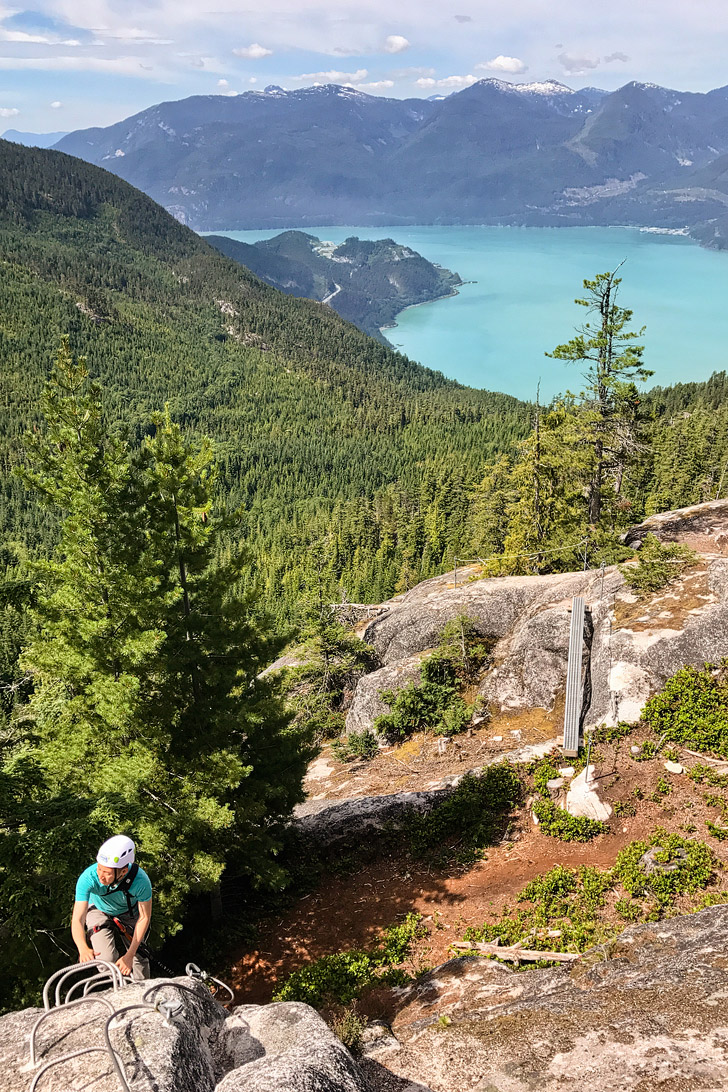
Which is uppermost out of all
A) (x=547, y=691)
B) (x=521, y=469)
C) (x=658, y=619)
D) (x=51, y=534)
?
(x=521, y=469)

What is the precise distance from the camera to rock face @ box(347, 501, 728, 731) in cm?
1541

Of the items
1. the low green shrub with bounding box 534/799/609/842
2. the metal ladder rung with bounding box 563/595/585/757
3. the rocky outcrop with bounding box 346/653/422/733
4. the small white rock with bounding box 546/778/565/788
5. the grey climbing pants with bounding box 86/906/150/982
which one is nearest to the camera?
the grey climbing pants with bounding box 86/906/150/982

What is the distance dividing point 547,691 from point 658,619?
378cm

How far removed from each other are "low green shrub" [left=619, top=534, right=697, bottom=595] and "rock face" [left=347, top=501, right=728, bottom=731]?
27 centimetres

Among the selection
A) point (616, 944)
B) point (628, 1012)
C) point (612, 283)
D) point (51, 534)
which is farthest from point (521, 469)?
point (51, 534)

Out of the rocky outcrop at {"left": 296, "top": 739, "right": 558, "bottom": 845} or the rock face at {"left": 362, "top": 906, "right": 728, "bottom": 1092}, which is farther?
the rocky outcrop at {"left": 296, "top": 739, "right": 558, "bottom": 845}

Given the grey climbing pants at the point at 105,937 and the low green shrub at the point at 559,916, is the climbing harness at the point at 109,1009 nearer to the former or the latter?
the grey climbing pants at the point at 105,937

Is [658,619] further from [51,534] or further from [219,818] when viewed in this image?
[51,534]

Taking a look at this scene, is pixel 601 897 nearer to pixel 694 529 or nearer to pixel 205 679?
pixel 205 679

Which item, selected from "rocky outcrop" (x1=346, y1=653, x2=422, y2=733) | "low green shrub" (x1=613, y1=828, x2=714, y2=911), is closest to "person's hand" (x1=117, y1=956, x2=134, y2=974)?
"low green shrub" (x1=613, y1=828, x2=714, y2=911)

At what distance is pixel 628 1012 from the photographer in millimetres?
6340

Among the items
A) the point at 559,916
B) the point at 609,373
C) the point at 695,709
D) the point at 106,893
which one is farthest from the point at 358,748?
the point at 609,373

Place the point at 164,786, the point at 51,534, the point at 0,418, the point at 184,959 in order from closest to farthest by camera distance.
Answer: the point at 164,786 → the point at 184,959 → the point at 51,534 → the point at 0,418

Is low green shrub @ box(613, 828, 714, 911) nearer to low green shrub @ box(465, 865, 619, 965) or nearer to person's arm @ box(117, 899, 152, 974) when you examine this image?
low green shrub @ box(465, 865, 619, 965)
